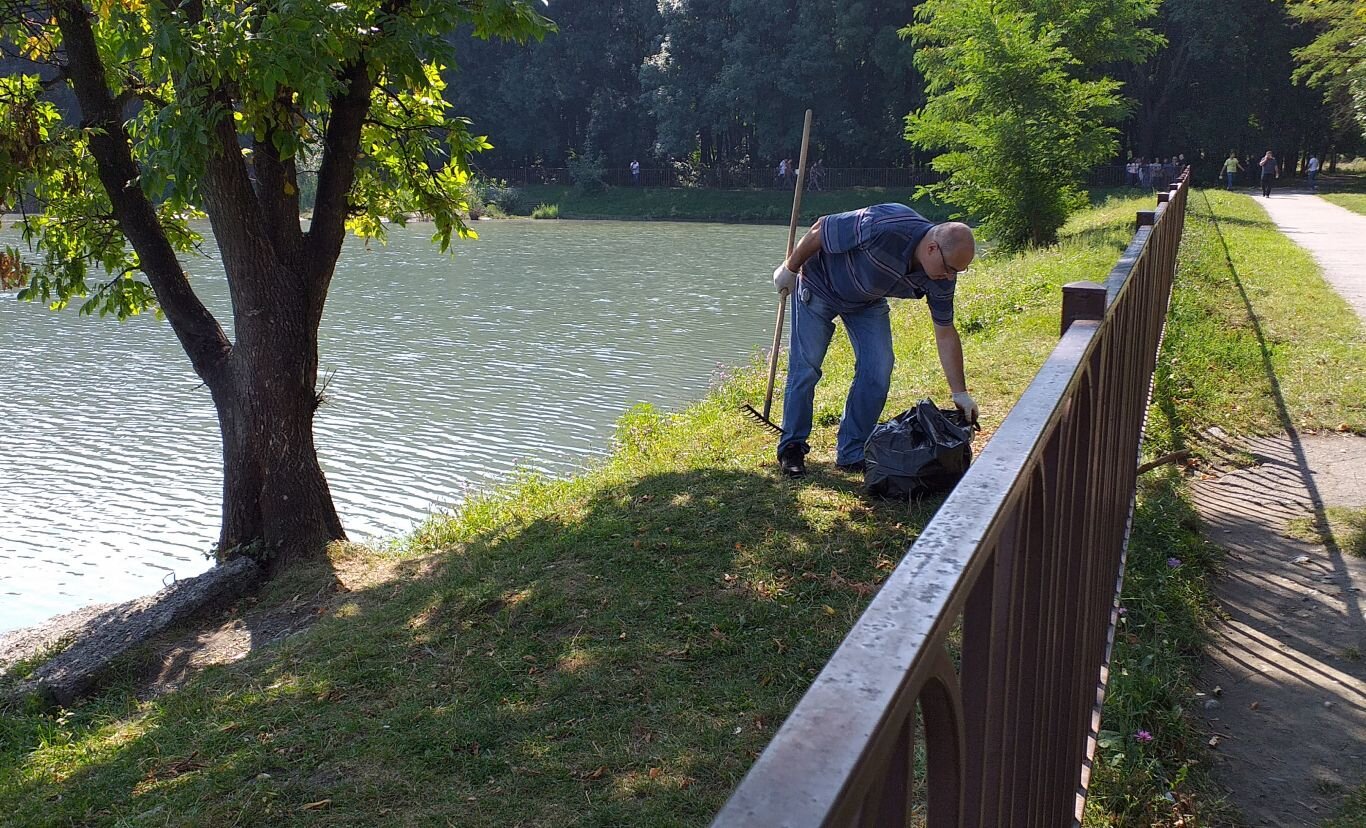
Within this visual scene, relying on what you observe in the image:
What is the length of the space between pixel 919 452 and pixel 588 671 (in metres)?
2.01

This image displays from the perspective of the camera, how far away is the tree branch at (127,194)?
7363 mm

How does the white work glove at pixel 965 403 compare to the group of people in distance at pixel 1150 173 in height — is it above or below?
below

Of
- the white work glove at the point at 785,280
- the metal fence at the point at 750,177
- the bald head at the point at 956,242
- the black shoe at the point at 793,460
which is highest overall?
the metal fence at the point at 750,177

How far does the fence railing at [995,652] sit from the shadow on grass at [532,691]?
43.8 inches

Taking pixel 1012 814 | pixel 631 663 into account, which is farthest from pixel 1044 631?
pixel 631 663

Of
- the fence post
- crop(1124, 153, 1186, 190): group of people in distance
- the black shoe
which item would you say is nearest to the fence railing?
the fence post

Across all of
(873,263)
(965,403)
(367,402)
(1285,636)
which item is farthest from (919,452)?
(367,402)

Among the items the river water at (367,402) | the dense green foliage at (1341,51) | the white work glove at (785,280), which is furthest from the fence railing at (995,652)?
the dense green foliage at (1341,51)

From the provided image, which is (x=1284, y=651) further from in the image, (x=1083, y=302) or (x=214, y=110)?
(x=214, y=110)

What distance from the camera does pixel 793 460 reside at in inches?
258

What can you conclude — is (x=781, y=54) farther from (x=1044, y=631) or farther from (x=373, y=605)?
(x=1044, y=631)

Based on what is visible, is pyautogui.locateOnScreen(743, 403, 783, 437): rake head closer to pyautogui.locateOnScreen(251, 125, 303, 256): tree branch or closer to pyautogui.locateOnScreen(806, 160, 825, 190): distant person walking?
pyautogui.locateOnScreen(251, 125, 303, 256): tree branch

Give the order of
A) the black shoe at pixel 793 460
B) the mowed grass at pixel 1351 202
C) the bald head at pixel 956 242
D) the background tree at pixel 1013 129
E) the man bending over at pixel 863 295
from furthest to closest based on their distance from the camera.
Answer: the mowed grass at pixel 1351 202
the background tree at pixel 1013 129
the black shoe at pixel 793 460
the man bending over at pixel 863 295
the bald head at pixel 956 242

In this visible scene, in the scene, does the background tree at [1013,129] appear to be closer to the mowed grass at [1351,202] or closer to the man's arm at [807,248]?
the mowed grass at [1351,202]
